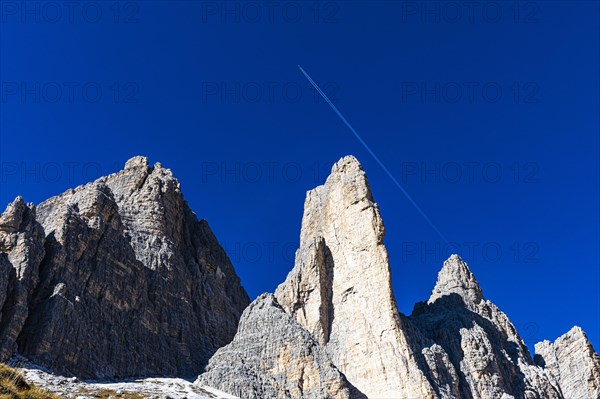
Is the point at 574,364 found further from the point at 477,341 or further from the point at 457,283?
the point at 477,341

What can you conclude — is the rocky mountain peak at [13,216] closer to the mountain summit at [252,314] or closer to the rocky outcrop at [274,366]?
the mountain summit at [252,314]

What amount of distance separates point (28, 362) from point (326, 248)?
228 feet

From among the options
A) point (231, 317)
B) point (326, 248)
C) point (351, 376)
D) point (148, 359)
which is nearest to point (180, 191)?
point (231, 317)

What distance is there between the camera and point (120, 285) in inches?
4574

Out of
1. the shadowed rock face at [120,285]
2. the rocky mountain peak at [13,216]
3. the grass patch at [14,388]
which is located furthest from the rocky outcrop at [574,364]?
Result: the grass patch at [14,388]

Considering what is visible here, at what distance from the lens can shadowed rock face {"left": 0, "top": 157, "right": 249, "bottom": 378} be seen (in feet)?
315

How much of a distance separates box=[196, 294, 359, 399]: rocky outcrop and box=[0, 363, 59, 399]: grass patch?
55.8m

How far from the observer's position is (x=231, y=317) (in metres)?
153

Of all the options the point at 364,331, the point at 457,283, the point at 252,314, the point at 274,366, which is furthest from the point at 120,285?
the point at 457,283

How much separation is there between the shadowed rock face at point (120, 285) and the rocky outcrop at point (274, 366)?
1452 centimetres

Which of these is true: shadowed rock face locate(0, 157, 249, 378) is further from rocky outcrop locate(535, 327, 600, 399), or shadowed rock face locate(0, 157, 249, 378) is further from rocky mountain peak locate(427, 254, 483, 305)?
rocky outcrop locate(535, 327, 600, 399)

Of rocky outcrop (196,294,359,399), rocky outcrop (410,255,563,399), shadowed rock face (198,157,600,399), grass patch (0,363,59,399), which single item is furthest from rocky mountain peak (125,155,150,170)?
grass patch (0,363,59,399)

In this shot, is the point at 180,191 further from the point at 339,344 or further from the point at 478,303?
the point at 478,303

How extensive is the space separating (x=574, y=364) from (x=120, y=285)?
360 feet
